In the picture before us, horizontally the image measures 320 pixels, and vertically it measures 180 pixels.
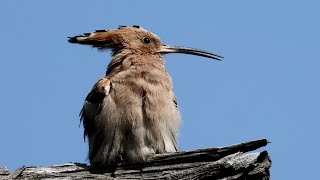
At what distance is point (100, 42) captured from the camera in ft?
19.7

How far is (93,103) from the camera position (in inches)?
205

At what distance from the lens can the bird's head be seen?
236 inches

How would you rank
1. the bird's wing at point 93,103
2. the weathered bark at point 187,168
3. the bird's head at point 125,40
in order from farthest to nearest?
the bird's head at point 125,40 < the bird's wing at point 93,103 < the weathered bark at point 187,168

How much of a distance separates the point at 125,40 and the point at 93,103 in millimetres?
1018

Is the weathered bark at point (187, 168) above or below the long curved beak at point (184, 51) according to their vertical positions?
below

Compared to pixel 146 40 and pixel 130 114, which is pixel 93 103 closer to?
pixel 130 114

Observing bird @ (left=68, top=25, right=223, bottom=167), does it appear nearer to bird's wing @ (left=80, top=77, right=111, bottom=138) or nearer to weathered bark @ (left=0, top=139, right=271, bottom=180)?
bird's wing @ (left=80, top=77, right=111, bottom=138)

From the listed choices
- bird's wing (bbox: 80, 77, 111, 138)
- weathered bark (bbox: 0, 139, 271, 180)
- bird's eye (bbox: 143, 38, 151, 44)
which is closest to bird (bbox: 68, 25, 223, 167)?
bird's wing (bbox: 80, 77, 111, 138)

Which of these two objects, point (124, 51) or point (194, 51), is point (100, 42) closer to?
point (124, 51)

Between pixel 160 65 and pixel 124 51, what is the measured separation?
0.37 metres

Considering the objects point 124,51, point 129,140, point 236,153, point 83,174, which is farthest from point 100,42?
point 236,153

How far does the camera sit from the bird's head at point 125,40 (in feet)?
19.7

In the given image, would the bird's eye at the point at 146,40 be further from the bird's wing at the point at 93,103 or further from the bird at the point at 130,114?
the bird's wing at the point at 93,103

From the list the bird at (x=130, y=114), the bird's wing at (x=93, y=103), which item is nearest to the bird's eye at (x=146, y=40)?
the bird at (x=130, y=114)
